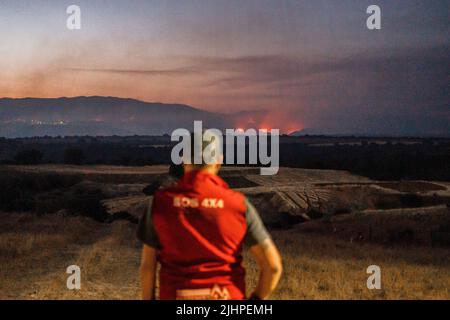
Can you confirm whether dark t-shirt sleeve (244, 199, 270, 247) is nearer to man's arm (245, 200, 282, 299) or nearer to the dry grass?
man's arm (245, 200, 282, 299)

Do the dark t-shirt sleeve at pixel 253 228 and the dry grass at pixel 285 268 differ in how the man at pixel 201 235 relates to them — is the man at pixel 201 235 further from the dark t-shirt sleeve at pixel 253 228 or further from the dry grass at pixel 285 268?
the dry grass at pixel 285 268

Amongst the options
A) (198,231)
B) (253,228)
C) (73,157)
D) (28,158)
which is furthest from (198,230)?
(28,158)

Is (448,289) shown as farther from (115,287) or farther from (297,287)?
(115,287)

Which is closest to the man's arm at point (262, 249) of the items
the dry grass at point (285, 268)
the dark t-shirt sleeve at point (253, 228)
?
the dark t-shirt sleeve at point (253, 228)

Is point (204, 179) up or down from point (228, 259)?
up

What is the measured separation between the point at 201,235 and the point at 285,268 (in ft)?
34.4

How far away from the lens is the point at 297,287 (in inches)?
440

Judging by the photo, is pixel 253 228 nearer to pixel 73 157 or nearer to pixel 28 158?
pixel 73 157

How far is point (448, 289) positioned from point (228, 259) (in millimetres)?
9680

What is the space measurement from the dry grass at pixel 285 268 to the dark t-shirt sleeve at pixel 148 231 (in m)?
7.05

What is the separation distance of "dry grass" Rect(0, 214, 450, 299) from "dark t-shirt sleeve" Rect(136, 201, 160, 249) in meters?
7.05

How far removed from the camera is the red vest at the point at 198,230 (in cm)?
335
